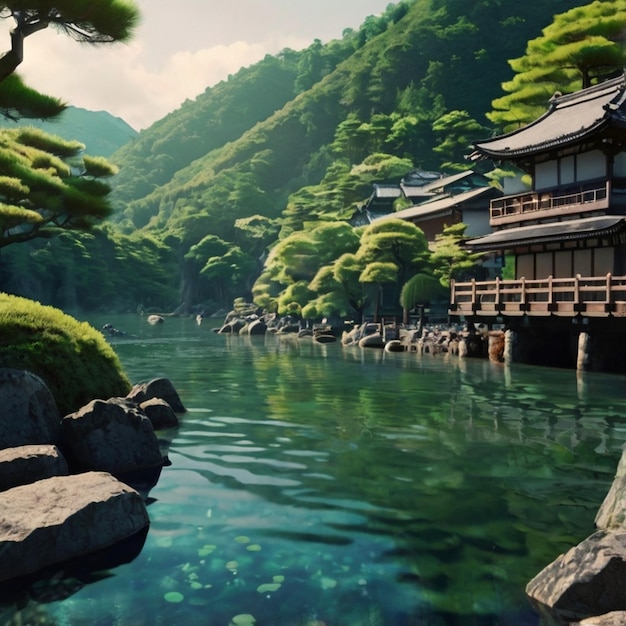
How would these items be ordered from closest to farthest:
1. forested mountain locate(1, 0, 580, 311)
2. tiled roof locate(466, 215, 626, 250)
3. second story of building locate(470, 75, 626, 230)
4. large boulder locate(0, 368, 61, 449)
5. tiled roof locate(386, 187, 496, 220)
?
1. large boulder locate(0, 368, 61, 449)
2. tiled roof locate(466, 215, 626, 250)
3. second story of building locate(470, 75, 626, 230)
4. tiled roof locate(386, 187, 496, 220)
5. forested mountain locate(1, 0, 580, 311)

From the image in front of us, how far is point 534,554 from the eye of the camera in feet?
21.3

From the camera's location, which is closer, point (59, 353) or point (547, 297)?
point (59, 353)

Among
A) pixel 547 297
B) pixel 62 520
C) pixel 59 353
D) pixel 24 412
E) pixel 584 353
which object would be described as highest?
pixel 547 297

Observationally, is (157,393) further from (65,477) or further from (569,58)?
(569,58)

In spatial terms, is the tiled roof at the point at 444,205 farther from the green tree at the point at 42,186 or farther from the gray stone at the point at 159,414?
the gray stone at the point at 159,414

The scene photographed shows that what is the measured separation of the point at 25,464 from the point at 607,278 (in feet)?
62.3

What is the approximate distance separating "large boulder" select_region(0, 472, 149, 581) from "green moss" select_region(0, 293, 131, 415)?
4.67 metres

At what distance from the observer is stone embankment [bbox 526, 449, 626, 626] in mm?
5191

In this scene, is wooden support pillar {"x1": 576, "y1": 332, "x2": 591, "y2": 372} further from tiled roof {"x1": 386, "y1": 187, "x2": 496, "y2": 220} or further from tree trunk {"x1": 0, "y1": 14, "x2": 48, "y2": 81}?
tree trunk {"x1": 0, "y1": 14, "x2": 48, "y2": 81}

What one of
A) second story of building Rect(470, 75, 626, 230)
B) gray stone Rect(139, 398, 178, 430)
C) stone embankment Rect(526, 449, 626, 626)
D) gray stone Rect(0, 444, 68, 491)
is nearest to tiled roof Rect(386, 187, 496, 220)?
second story of building Rect(470, 75, 626, 230)

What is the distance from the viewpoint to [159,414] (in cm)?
1330

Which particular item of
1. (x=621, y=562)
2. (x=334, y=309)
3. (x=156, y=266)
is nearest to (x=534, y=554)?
(x=621, y=562)

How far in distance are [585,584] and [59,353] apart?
32.6ft

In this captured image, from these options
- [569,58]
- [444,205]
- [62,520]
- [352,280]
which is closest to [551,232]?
[569,58]
